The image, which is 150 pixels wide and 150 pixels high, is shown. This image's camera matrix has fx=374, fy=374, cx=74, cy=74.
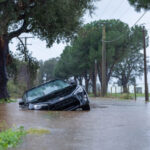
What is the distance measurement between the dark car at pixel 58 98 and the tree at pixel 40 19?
547cm

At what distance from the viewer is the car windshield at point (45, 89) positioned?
1195 centimetres

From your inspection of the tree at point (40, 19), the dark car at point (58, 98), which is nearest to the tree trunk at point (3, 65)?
the tree at point (40, 19)

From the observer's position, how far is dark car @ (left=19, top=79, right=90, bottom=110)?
11.2 m

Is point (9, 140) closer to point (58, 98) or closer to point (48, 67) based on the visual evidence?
point (58, 98)

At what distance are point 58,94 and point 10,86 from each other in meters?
36.8

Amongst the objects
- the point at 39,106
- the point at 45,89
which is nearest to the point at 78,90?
the point at 45,89

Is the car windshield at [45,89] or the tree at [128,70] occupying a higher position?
the tree at [128,70]

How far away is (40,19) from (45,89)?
7.00 metres

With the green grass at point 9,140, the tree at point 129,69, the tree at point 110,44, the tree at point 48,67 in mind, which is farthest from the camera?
the tree at point 48,67

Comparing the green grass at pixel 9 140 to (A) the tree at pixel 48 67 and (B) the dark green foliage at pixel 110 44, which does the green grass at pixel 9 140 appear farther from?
(A) the tree at pixel 48 67

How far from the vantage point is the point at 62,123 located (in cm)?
757

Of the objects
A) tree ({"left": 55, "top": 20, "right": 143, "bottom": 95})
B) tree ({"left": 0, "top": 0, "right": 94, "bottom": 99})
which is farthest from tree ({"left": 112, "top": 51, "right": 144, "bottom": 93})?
tree ({"left": 0, "top": 0, "right": 94, "bottom": 99})

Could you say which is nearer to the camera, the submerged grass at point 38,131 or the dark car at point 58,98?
the submerged grass at point 38,131

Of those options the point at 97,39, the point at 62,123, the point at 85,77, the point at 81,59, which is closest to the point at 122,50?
the point at 97,39
